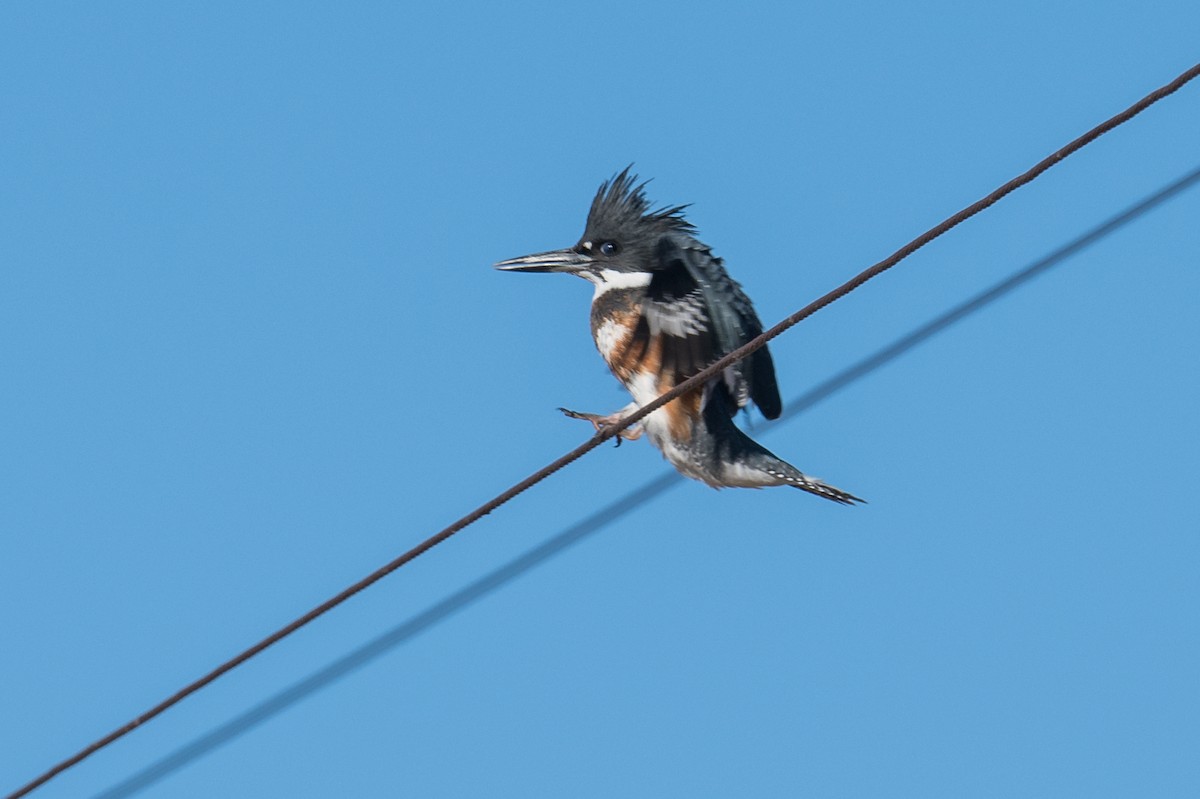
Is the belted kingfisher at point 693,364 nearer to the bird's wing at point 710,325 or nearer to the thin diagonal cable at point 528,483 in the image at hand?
the bird's wing at point 710,325

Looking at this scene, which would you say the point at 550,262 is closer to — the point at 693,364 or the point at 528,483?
the point at 693,364

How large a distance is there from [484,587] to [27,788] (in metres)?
1.22

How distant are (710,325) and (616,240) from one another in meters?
0.74

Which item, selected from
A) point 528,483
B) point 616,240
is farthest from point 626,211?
point 528,483

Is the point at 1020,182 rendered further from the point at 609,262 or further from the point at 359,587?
the point at 609,262

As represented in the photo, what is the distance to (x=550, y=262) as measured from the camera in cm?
727

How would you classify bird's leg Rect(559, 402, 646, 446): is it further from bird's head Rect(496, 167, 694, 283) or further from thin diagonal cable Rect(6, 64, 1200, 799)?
thin diagonal cable Rect(6, 64, 1200, 799)

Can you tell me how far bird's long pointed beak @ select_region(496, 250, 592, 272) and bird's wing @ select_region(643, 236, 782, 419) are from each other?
1.68 ft

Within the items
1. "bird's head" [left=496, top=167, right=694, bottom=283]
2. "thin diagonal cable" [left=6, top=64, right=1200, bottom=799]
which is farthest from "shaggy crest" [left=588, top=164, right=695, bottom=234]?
"thin diagonal cable" [left=6, top=64, right=1200, bottom=799]

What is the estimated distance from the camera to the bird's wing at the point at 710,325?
6531 mm

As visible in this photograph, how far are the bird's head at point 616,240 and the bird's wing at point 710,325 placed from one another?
0.26m

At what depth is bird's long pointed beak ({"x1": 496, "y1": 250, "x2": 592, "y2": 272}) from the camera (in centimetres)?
718

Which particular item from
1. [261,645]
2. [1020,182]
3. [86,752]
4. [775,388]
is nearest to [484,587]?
[261,645]

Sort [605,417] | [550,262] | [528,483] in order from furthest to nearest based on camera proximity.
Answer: [550,262] → [605,417] → [528,483]
